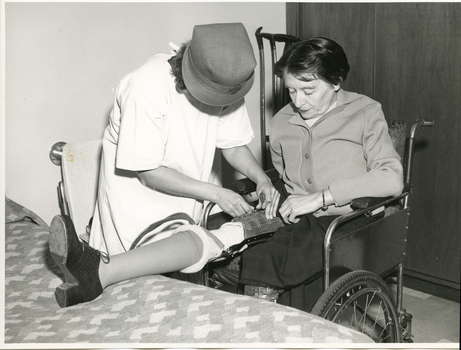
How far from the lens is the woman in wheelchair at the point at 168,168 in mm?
1829

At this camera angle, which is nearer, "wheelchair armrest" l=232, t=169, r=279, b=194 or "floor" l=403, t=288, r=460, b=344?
"wheelchair armrest" l=232, t=169, r=279, b=194

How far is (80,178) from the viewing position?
102 inches

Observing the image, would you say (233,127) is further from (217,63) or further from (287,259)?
(287,259)

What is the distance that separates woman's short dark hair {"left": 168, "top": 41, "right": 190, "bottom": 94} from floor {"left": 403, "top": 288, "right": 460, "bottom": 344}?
1575 millimetres

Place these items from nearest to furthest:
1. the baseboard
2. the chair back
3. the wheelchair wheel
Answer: the wheelchair wheel < the chair back < the baseboard

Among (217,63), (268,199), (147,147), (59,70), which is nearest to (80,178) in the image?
(59,70)

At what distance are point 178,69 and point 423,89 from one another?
1452mm

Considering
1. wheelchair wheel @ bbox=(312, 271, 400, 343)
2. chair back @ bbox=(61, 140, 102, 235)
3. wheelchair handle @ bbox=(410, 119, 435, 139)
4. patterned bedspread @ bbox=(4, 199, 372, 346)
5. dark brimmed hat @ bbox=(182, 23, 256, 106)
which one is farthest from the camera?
chair back @ bbox=(61, 140, 102, 235)

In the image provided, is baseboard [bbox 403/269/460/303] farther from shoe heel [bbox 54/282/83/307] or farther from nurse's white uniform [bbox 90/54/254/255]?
shoe heel [bbox 54/282/83/307]

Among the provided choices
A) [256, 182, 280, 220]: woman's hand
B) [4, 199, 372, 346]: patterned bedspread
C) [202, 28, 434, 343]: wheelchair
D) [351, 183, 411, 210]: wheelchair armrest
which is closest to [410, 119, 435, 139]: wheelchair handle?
[202, 28, 434, 343]: wheelchair

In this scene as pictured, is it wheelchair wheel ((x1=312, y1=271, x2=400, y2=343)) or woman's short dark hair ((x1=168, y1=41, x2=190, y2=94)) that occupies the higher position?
woman's short dark hair ((x1=168, y1=41, x2=190, y2=94))

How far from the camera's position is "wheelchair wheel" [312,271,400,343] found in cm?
178

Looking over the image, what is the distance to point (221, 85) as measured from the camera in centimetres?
195

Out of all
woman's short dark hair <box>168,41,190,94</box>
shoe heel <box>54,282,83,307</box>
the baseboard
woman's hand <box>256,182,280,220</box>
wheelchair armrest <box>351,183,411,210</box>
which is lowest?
the baseboard
